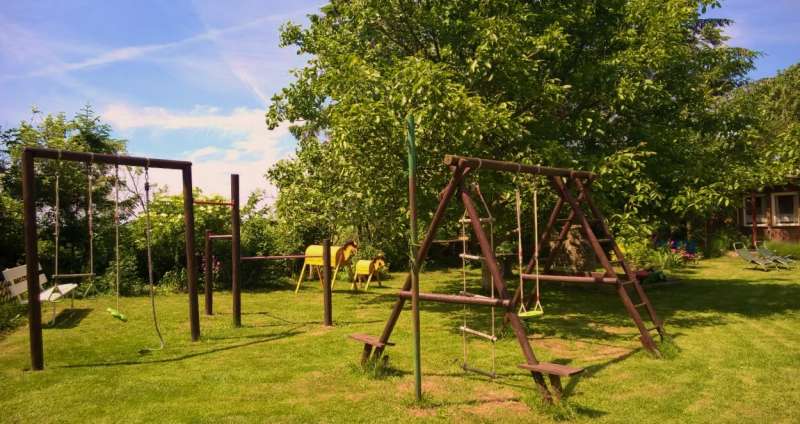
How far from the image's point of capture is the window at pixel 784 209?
25594 millimetres

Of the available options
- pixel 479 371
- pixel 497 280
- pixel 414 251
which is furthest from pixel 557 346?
pixel 414 251

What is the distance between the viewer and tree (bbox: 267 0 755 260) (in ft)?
29.5

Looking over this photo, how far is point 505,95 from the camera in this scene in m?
10.4

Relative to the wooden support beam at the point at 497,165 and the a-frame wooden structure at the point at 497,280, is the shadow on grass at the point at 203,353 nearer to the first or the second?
the a-frame wooden structure at the point at 497,280

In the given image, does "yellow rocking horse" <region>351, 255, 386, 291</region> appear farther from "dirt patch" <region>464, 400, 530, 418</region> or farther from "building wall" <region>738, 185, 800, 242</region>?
"building wall" <region>738, 185, 800, 242</region>

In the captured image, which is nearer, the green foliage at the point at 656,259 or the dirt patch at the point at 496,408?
the dirt patch at the point at 496,408

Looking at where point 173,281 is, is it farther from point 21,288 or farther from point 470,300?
point 470,300

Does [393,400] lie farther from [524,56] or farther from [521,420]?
[524,56]

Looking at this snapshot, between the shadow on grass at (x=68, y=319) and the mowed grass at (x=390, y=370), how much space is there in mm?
33

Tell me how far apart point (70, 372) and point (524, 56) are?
8098 mm

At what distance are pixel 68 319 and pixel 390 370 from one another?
23.5ft

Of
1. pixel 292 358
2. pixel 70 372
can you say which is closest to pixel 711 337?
pixel 292 358

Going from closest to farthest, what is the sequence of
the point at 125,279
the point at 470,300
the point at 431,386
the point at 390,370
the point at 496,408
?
the point at 496,408
the point at 470,300
the point at 431,386
the point at 390,370
the point at 125,279

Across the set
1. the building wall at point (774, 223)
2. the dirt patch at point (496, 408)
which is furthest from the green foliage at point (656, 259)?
the dirt patch at point (496, 408)
